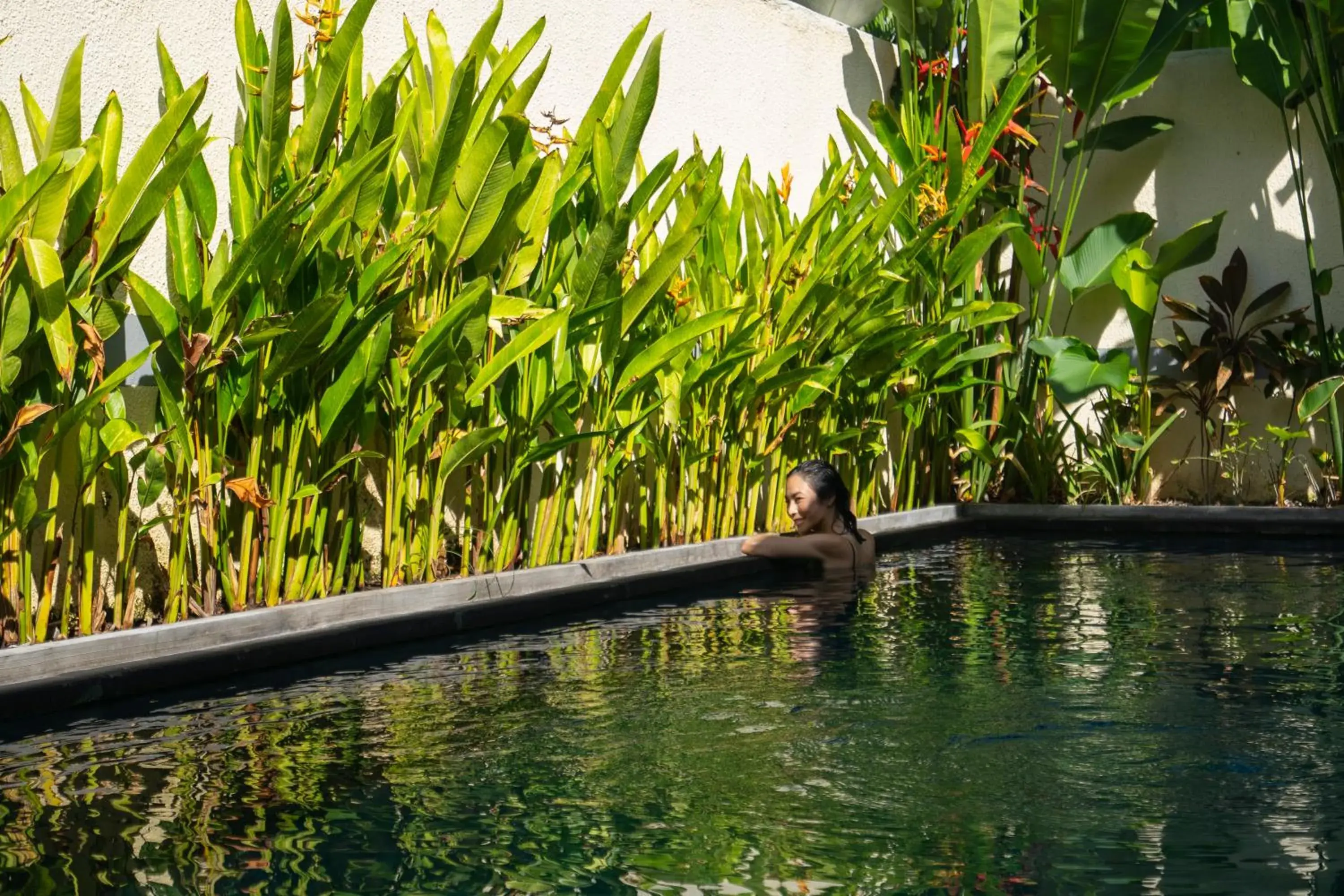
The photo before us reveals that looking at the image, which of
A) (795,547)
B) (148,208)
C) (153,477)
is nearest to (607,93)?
(148,208)

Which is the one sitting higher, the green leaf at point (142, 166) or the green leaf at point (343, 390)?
the green leaf at point (142, 166)

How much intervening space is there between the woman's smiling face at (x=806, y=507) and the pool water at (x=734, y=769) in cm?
109

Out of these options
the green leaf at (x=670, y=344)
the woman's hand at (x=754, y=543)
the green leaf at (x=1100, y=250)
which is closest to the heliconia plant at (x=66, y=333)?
the green leaf at (x=670, y=344)

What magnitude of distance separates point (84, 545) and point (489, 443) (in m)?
1.01

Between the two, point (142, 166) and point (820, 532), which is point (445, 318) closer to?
point (142, 166)

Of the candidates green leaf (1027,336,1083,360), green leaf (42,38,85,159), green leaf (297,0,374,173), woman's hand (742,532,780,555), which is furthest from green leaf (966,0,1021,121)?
green leaf (42,38,85,159)

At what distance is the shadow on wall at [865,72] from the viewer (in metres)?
7.09

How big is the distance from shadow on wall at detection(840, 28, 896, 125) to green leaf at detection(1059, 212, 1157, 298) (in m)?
1.17

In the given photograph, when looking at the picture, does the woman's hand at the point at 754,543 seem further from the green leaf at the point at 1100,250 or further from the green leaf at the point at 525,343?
the green leaf at the point at 1100,250

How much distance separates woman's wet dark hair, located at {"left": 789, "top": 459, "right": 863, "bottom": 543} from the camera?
A: 16.1ft

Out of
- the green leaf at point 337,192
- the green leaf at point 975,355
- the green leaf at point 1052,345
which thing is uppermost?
the green leaf at point 337,192

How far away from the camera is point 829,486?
494 cm

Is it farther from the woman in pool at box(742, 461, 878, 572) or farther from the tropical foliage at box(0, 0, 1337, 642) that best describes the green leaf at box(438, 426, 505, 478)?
the woman in pool at box(742, 461, 878, 572)

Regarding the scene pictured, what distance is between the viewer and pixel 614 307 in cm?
421
